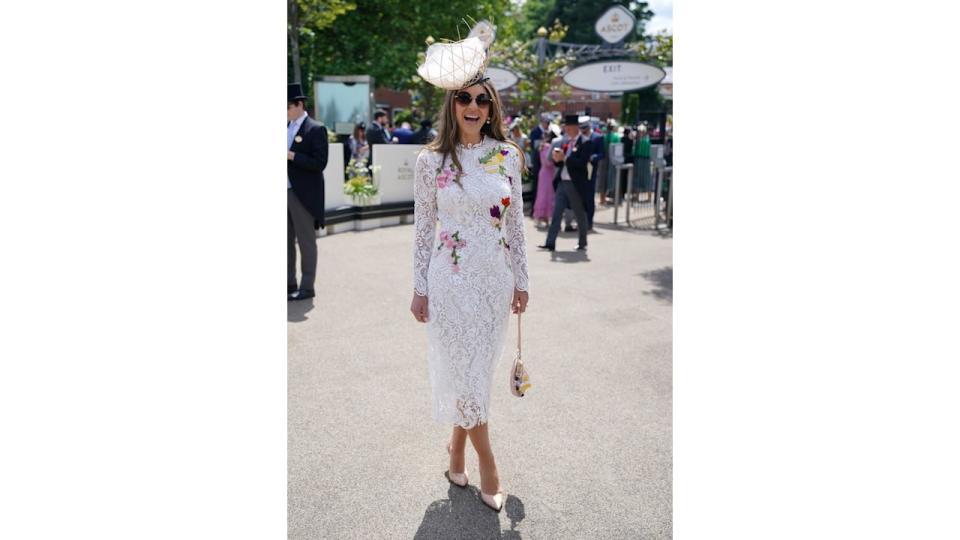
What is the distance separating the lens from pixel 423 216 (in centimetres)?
306

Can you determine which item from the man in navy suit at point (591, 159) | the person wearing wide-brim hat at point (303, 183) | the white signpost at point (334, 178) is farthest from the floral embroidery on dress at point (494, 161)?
the white signpost at point (334, 178)

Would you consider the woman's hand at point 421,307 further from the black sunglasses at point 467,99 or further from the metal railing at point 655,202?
the metal railing at point 655,202

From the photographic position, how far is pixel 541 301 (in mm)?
6934

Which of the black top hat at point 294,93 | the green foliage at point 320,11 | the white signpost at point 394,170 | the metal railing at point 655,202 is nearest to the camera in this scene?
the black top hat at point 294,93

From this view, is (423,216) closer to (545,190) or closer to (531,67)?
(545,190)

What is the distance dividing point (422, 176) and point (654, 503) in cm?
182

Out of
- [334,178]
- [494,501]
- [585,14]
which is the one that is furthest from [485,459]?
[585,14]

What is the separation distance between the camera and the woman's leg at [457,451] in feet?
10.9

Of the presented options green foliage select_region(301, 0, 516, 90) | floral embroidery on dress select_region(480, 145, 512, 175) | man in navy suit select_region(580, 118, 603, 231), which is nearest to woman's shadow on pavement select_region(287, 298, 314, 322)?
floral embroidery on dress select_region(480, 145, 512, 175)

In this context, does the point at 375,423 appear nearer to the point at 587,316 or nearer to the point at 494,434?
the point at 494,434

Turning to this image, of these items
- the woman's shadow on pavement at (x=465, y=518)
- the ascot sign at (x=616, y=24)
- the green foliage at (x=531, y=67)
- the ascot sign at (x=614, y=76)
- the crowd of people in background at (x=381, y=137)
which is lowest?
the woman's shadow on pavement at (x=465, y=518)

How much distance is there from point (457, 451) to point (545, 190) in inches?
360

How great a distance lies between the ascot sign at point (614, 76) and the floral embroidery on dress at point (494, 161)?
1069 centimetres

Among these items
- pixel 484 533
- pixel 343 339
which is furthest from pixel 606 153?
pixel 484 533
